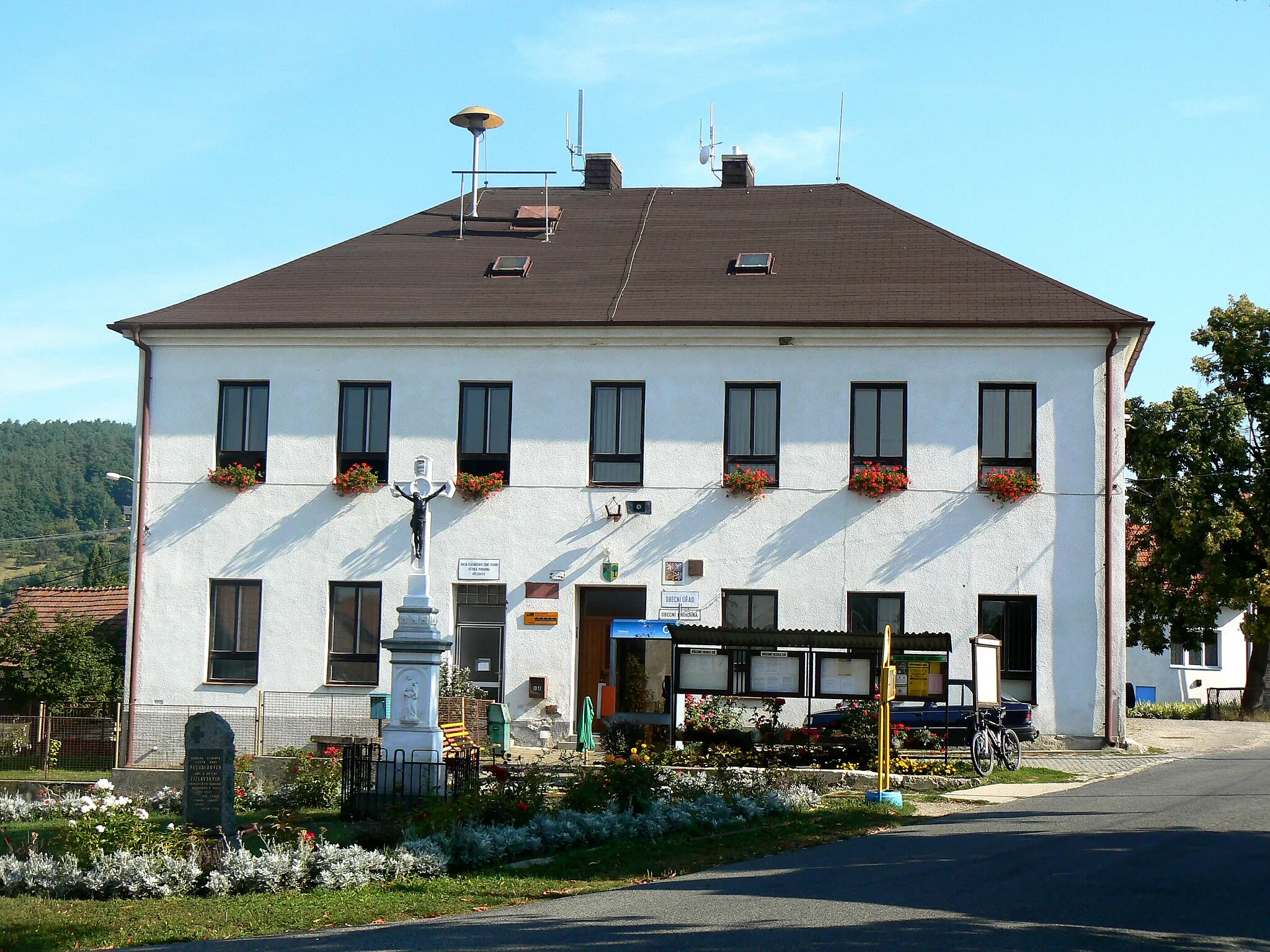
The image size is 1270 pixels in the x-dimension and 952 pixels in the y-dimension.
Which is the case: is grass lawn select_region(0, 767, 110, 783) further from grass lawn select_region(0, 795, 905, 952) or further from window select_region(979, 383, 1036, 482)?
window select_region(979, 383, 1036, 482)

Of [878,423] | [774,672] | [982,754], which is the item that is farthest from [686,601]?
[982,754]

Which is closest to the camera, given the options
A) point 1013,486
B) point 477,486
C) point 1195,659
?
point 1013,486

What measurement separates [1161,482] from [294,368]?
20.2 m

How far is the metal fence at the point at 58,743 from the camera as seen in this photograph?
23.0m

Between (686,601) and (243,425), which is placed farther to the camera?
(243,425)

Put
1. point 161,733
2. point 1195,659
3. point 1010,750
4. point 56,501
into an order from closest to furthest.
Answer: point 1010,750
point 161,733
point 1195,659
point 56,501

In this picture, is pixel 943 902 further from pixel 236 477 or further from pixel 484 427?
pixel 236 477

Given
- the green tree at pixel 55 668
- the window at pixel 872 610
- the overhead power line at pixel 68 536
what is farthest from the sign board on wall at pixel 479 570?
the overhead power line at pixel 68 536

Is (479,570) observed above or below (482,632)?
above

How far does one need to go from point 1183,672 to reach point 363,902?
41.6m

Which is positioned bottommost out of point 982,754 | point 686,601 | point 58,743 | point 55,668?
point 58,743

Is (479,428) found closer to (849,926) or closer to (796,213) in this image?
(796,213)

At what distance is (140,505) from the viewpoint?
2616cm

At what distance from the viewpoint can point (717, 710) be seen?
2058cm
